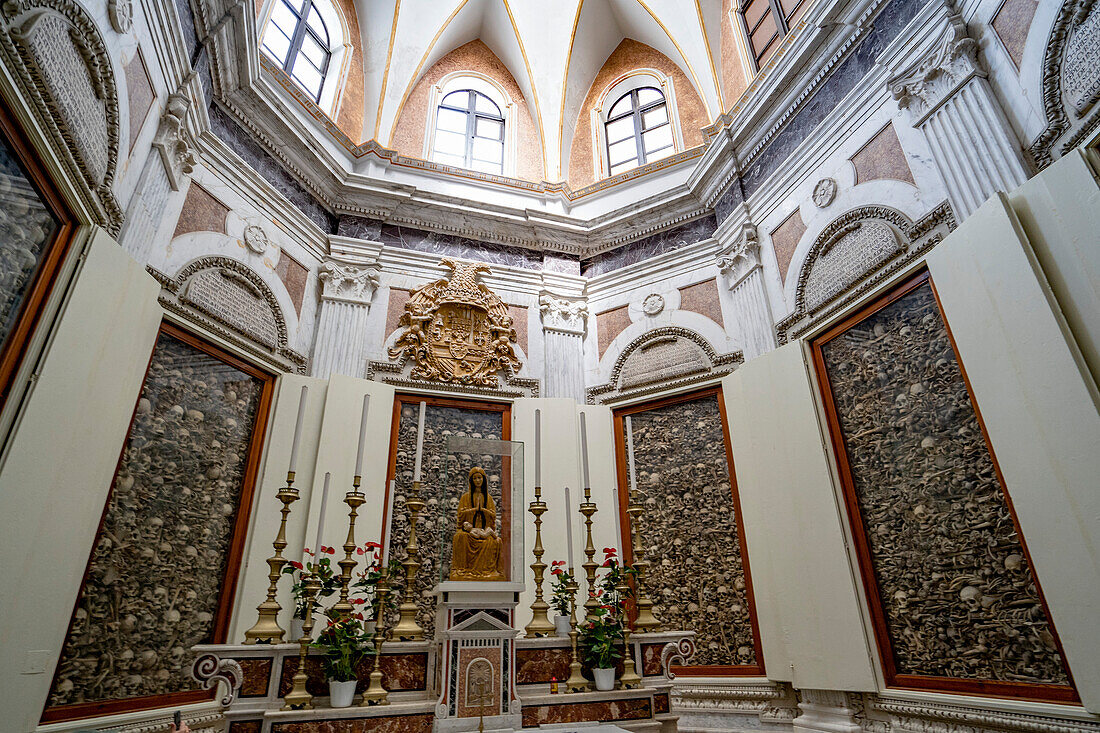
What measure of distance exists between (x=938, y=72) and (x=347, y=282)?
24.4 ft

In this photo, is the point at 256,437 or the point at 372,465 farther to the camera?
the point at 372,465

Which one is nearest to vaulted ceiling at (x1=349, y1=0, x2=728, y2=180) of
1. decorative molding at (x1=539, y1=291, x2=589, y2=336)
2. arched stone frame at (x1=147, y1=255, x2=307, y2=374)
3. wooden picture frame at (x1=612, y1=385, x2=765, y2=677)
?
decorative molding at (x1=539, y1=291, x2=589, y2=336)

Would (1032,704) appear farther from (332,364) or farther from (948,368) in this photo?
(332,364)

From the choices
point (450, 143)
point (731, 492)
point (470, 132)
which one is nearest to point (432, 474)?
point (731, 492)

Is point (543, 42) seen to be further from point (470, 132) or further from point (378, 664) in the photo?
point (378, 664)

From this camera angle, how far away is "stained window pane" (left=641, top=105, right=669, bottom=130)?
10.9 m

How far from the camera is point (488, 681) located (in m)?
3.99

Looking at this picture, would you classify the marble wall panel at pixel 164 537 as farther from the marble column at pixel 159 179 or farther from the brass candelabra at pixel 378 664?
the brass candelabra at pixel 378 664

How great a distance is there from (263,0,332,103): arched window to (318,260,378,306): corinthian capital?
107 inches

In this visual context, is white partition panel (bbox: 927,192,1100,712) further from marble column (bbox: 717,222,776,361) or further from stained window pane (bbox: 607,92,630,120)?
stained window pane (bbox: 607,92,630,120)

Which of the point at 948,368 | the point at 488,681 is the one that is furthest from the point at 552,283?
the point at 488,681

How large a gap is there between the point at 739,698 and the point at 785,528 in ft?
6.60

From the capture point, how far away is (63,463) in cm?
440

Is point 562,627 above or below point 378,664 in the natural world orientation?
above
